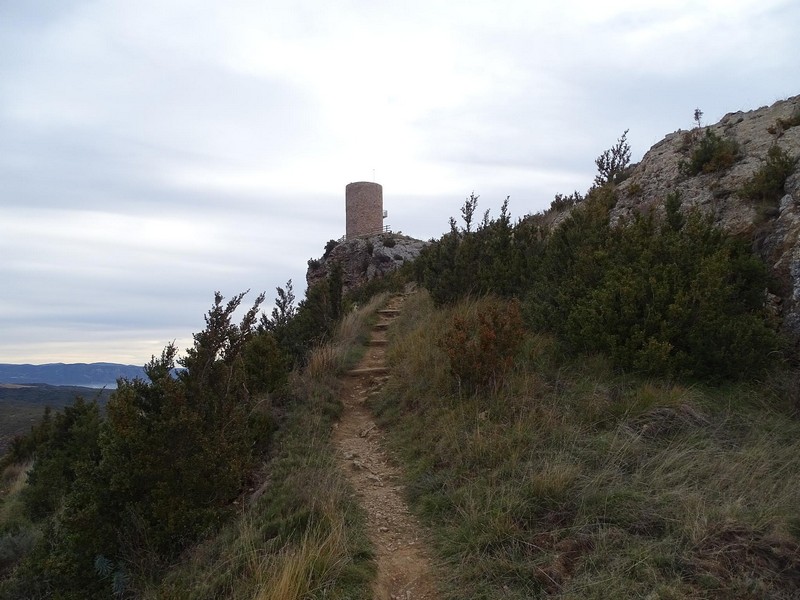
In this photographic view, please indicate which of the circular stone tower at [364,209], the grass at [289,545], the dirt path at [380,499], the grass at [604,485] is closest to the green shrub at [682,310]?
the grass at [604,485]

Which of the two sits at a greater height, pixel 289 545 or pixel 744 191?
pixel 744 191

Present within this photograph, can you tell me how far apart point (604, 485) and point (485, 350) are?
2329mm

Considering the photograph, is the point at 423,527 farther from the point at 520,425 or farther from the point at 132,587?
the point at 132,587

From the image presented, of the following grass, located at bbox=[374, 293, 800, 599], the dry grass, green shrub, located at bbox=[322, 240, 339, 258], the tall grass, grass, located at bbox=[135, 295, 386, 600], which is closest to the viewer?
grass, located at bbox=[374, 293, 800, 599]

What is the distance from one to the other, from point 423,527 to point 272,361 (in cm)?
404

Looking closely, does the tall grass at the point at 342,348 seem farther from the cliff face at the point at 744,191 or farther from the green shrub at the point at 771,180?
the green shrub at the point at 771,180

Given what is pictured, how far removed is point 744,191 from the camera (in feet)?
24.6

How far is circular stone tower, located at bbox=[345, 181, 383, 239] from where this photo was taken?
131 ft

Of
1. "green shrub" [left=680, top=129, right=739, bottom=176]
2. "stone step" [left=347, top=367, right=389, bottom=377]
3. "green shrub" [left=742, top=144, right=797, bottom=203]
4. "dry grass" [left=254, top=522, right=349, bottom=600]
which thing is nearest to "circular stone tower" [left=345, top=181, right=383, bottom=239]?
"green shrub" [left=680, top=129, right=739, bottom=176]

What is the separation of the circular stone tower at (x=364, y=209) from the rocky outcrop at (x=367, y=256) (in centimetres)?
529

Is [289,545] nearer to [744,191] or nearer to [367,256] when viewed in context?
[744,191]

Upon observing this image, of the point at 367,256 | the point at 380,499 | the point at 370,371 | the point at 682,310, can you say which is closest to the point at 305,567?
the point at 380,499

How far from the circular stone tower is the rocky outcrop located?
17.3 feet

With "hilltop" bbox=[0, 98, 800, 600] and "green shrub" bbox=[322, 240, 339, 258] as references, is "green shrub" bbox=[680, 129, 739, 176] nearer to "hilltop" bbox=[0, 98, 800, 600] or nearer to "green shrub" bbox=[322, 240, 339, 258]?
"hilltop" bbox=[0, 98, 800, 600]
